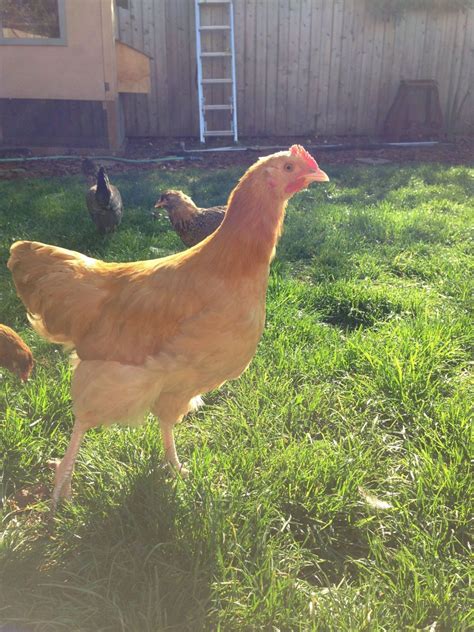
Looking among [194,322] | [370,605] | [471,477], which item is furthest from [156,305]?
[471,477]

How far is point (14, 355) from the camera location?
279cm

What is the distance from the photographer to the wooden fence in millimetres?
10913

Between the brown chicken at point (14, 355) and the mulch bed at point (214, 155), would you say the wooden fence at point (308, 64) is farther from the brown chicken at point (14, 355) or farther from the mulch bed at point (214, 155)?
the brown chicken at point (14, 355)

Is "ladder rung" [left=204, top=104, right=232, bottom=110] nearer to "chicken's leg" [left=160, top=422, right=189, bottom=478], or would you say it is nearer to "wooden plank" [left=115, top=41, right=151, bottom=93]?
"wooden plank" [left=115, top=41, right=151, bottom=93]

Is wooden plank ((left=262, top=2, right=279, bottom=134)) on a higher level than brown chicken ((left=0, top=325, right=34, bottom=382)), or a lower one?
higher

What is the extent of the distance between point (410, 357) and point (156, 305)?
166 centimetres

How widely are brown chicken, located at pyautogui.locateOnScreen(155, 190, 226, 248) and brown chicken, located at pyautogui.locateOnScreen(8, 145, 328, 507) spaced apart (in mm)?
2162

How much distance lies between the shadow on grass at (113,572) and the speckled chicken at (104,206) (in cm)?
325

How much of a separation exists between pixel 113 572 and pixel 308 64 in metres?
11.8

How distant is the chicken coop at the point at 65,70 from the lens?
8.65 metres

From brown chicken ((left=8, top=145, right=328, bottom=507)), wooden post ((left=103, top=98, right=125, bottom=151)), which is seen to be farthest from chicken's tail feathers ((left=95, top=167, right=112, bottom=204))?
wooden post ((left=103, top=98, right=125, bottom=151))

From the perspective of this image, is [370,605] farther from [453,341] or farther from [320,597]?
[453,341]

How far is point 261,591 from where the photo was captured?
184 centimetres

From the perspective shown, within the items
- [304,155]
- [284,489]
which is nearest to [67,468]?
[284,489]
